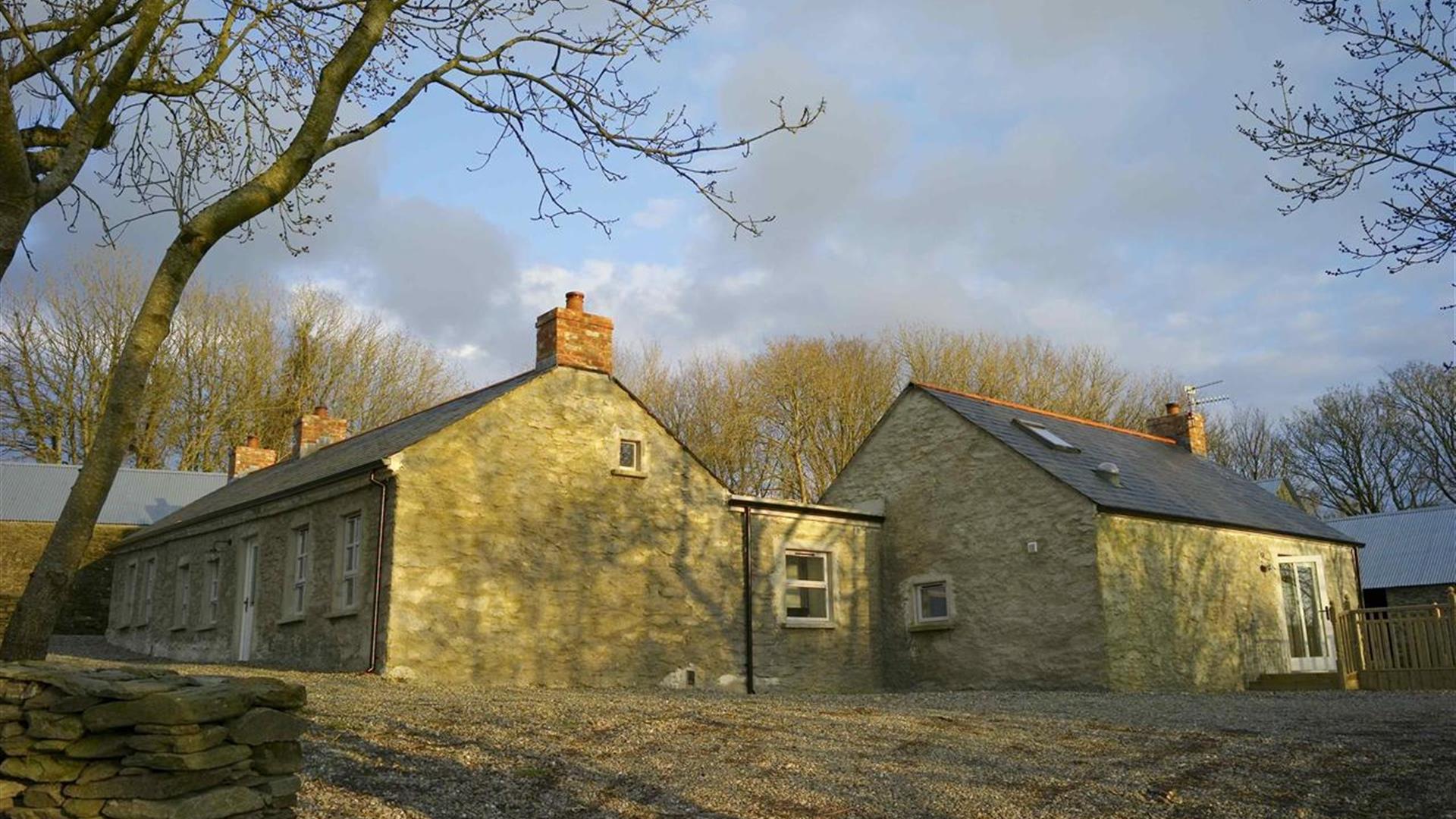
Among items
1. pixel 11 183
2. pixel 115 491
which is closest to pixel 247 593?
pixel 11 183

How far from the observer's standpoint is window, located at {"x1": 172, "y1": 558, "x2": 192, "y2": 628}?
22.4m

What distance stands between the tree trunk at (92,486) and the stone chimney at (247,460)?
22498 millimetres

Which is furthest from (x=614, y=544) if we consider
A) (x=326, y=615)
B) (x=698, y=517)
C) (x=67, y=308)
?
(x=67, y=308)

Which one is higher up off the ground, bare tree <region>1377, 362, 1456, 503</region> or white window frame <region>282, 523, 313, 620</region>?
bare tree <region>1377, 362, 1456, 503</region>

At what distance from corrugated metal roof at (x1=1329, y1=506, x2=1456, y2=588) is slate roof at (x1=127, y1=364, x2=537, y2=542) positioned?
27.5 metres

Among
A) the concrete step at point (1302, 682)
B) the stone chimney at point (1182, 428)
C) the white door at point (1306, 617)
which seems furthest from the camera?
the stone chimney at point (1182, 428)

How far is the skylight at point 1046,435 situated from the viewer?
70.8ft

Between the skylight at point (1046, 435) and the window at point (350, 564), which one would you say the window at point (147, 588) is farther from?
the skylight at point (1046, 435)

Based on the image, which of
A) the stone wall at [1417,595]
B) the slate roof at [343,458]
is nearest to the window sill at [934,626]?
the slate roof at [343,458]

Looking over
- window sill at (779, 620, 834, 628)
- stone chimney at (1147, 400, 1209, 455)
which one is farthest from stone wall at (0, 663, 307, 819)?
stone chimney at (1147, 400, 1209, 455)

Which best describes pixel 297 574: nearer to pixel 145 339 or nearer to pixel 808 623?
pixel 808 623

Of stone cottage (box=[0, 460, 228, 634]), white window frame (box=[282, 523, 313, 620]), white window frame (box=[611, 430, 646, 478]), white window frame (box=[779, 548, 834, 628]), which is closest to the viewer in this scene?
white window frame (box=[282, 523, 313, 620])

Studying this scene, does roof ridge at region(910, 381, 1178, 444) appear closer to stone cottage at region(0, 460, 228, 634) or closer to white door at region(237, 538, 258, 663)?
white door at region(237, 538, 258, 663)

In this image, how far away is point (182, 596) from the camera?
75.3 feet
